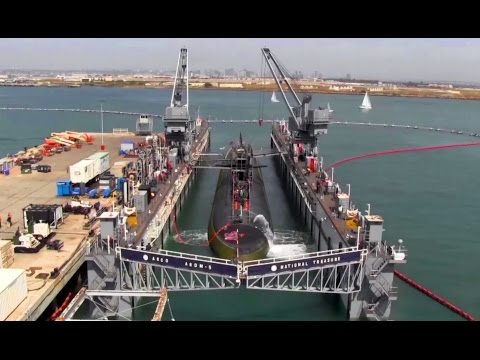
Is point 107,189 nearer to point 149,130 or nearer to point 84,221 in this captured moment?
point 84,221

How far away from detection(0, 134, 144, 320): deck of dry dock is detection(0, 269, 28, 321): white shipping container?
40 cm

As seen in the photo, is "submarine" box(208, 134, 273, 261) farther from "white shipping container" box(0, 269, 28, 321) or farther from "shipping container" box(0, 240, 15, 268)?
"shipping container" box(0, 240, 15, 268)

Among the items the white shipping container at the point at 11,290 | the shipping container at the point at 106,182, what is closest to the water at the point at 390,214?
the white shipping container at the point at 11,290

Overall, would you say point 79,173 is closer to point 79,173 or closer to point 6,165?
point 79,173

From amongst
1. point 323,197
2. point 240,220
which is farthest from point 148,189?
point 323,197

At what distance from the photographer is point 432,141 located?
128375 mm

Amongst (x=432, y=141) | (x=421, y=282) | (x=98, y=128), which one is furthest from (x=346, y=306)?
(x=98, y=128)

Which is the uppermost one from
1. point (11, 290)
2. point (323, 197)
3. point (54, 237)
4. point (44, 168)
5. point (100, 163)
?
point (100, 163)

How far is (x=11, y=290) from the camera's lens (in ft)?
96.2

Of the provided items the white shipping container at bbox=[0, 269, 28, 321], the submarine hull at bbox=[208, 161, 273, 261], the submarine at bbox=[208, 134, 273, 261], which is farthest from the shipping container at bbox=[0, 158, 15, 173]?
the white shipping container at bbox=[0, 269, 28, 321]

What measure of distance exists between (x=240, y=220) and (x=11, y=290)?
22.7 m

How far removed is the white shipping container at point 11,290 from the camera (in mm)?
28583
